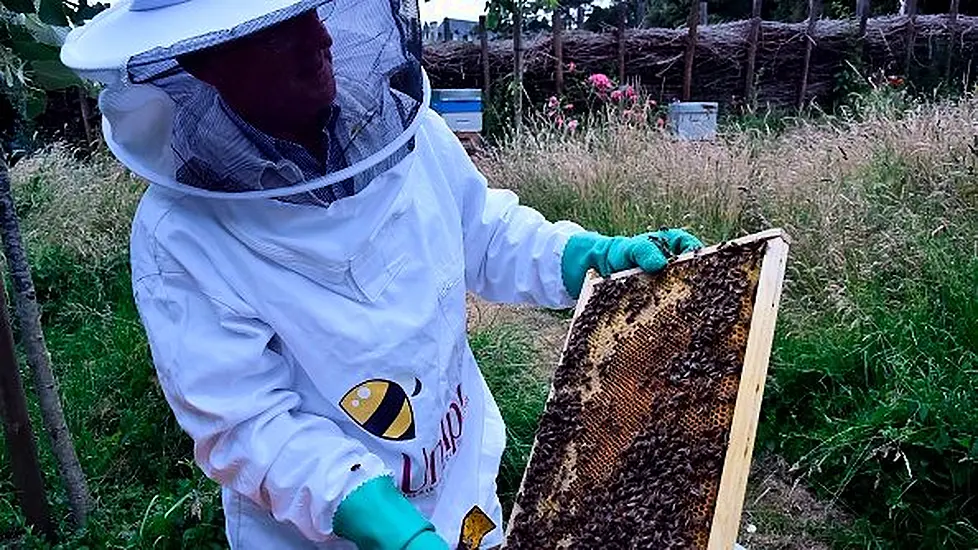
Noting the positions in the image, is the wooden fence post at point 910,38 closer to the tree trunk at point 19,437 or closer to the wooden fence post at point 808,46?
the wooden fence post at point 808,46

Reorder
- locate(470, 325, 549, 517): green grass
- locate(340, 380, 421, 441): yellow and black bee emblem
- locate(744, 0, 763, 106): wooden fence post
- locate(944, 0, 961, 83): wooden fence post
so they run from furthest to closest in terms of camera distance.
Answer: locate(944, 0, 961, 83): wooden fence post
locate(744, 0, 763, 106): wooden fence post
locate(470, 325, 549, 517): green grass
locate(340, 380, 421, 441): yellow and black bee emblem

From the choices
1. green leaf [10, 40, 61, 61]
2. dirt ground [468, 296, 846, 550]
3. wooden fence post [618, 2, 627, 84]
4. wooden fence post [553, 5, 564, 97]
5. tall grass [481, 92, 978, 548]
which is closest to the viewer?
green leaf [10, 40, 61, 61]

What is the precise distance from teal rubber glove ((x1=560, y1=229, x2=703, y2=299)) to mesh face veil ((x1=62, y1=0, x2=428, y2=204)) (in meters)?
0.52

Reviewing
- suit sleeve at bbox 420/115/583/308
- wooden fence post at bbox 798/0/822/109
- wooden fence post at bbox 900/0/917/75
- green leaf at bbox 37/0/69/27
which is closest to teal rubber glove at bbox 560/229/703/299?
suit sleeve at bbox 420/115/583/308

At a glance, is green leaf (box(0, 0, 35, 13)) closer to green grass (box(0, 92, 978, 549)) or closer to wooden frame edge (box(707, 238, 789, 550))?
green grass (box(0, 92, 978, 549))

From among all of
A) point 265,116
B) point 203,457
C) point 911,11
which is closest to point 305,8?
point 265,116

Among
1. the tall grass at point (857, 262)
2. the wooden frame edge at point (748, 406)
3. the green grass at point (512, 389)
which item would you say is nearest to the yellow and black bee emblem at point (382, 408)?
the wooden frame edge at point (748, 406)

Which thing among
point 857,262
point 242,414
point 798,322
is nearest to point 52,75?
point 242,414

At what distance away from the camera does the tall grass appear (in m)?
A: 3.01

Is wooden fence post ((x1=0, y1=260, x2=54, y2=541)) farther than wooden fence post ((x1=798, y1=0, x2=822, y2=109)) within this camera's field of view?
No

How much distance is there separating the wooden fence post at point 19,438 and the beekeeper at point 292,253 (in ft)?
5.07

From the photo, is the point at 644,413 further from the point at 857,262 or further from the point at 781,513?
the point at 857,262

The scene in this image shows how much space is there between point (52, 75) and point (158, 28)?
1.24 m

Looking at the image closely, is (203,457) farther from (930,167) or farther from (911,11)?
(911,11)
